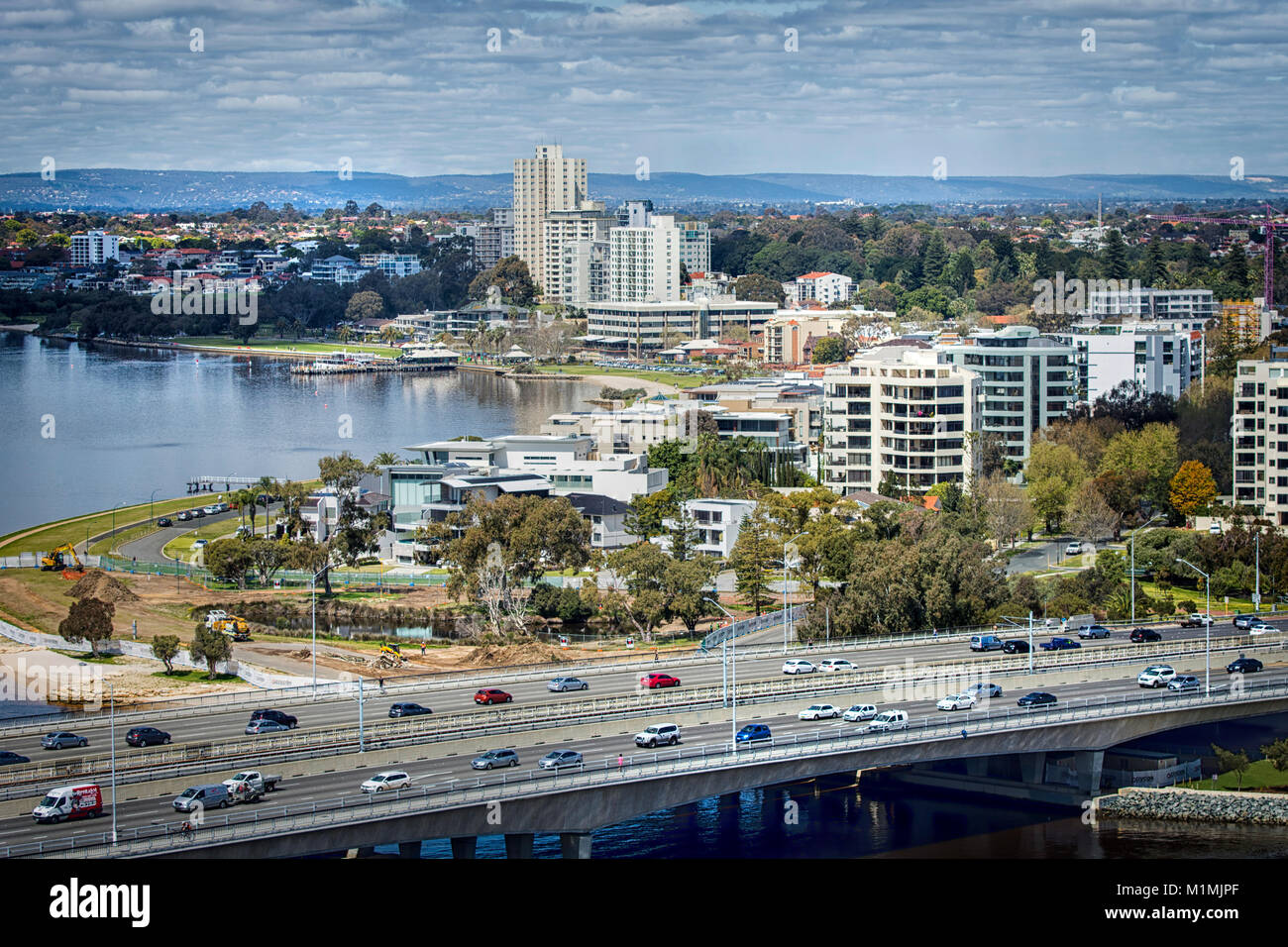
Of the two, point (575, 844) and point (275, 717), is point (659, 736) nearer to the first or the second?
point (575, 844)

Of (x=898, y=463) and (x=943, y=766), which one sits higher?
(x=898, y=463)

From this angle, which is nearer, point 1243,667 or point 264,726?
point 264,726

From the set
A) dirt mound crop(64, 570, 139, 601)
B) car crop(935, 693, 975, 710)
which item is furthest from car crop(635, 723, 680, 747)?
dirt mound crop(64, 570, 139, 601)

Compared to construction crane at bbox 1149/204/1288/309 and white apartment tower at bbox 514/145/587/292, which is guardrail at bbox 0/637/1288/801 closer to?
construction crane at bbox 1149/204/1288/309

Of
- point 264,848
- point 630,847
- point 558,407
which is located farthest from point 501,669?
point 558,407

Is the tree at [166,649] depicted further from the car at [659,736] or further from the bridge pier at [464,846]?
the bridge pier at [464,846]

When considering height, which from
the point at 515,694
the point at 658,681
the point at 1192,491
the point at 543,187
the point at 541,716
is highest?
the point at 543,187

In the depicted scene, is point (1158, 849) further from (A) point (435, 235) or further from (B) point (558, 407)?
(A) point (435, 235)

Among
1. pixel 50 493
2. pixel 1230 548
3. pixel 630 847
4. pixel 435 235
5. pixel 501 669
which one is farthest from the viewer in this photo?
pixel 435 235

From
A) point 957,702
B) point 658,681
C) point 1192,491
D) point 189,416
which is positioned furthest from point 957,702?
point 189,416
